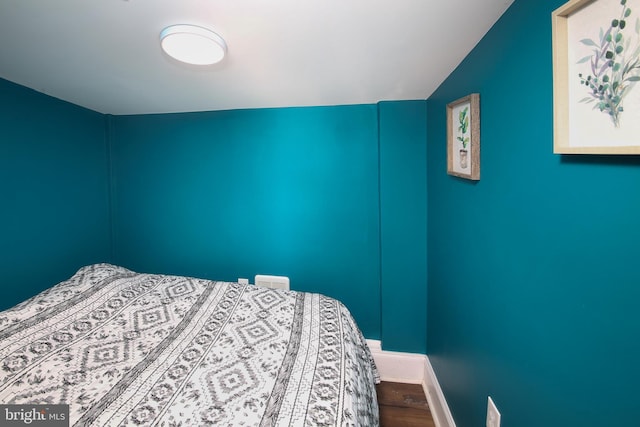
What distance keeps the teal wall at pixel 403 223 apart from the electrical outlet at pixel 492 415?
0.97 metres

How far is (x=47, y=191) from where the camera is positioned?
188 centimetres

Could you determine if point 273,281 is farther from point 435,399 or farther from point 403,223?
point 435,399

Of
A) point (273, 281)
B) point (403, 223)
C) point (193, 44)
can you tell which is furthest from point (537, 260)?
point (273, 281)

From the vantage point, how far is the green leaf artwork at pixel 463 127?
124 cm

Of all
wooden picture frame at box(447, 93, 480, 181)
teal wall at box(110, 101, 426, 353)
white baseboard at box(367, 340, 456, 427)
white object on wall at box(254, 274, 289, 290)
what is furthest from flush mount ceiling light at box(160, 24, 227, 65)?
white baseboard at box(367, 340, 456, 427)

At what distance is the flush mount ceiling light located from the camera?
1.06m

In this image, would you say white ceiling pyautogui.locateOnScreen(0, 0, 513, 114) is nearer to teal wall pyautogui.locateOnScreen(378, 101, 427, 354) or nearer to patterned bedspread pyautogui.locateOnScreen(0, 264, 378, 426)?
teal wall pyautogui.locateOnScreen(378, 101, 427, 354)

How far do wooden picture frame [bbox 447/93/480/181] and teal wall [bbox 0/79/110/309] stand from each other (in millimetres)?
2708

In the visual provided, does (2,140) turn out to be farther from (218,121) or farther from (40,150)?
(218,121)

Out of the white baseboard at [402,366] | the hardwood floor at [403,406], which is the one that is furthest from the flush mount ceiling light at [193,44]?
the hardwood floor at [403,406]

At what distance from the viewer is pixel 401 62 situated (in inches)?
54.0

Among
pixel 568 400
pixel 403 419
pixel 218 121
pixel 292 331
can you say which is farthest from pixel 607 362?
pixel 218 121

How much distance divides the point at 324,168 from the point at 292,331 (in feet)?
4.10

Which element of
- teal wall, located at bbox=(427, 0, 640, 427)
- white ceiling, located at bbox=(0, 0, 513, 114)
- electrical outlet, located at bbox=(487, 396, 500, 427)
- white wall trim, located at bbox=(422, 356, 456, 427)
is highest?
white ceiling, located at bbox=(0, 0, 513, 114)
